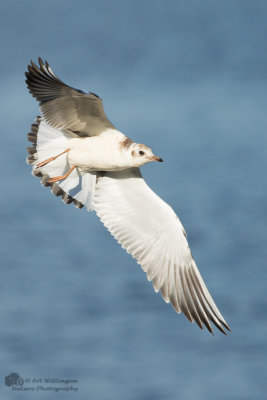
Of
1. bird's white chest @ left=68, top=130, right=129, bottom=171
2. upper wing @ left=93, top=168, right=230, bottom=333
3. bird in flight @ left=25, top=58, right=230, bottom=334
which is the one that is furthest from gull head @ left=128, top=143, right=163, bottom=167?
upper wing @ left=93, top=168, right=230, bottom=333

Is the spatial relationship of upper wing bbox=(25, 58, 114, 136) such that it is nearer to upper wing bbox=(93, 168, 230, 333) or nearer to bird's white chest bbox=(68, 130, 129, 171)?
bird's white chest bbox=(68, 130, 129, 171)

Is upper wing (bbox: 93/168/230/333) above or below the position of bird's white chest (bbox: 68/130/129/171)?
below

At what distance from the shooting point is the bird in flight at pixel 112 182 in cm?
1010

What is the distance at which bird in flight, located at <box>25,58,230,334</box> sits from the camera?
33.1ft

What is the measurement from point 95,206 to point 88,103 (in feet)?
5.23

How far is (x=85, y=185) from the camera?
11.0 meters

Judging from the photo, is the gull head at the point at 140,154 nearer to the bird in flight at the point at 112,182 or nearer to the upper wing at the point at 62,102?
the bird in flight at the point at 112,182

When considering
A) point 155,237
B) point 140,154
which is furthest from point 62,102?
point 155,237

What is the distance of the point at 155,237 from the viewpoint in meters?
11.0

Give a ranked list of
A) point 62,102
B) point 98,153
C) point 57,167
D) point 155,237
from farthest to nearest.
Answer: point 155,237 → point 57,167 → point 98,153 → point 62,102

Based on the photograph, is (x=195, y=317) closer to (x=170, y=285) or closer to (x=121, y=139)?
(x=170, y=285)

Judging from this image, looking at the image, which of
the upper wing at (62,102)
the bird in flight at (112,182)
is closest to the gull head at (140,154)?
the bird in flight at (112,182)

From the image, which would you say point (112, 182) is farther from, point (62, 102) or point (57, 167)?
point (62, 102)

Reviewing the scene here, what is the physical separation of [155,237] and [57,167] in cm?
133
